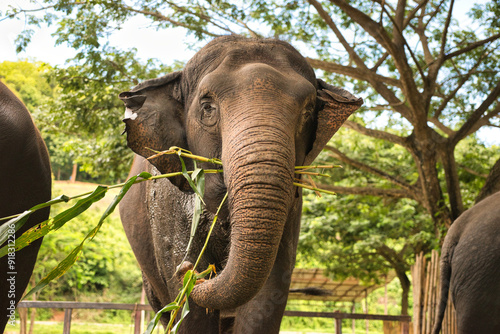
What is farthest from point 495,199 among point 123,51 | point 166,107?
point 123,51

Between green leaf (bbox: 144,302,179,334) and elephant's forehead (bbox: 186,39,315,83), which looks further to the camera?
elephant's forehead (bbox: 186,39,315,83)

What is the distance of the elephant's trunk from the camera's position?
2141 millimetres

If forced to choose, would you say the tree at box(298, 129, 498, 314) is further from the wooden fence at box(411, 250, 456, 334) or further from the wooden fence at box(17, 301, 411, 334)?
the wooden fence at box(411, 250, 456, 334)

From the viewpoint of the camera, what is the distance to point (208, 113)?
268cm

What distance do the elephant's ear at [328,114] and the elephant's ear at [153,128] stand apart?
642 millimetres

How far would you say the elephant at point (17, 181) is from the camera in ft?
8.52

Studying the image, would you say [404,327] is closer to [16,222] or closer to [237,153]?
[237,153]

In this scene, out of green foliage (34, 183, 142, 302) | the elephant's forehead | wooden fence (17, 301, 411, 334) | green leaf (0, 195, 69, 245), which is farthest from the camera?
green foliage (34, 183, 142, 302)

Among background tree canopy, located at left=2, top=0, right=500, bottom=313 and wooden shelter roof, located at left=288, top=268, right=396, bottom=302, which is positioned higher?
background tree canopy, located at left=2, top=0, right=500, bottom=313

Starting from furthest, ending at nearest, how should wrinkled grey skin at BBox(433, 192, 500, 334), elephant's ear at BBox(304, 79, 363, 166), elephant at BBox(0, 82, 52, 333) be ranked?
wrinkled grey skin at BBox(433, 192, 500, 334) < elephant's ear at BBox(304, 79, 363, 166) < elephant at BBox(0, 82, 52, 333)

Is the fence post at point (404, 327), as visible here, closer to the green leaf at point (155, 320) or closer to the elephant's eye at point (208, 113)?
the elephant's eye at point (208, 113)

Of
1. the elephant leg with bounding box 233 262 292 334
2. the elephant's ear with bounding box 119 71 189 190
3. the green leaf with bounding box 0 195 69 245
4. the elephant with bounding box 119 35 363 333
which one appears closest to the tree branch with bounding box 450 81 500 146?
the elephant with bounding box 119 35 363 333

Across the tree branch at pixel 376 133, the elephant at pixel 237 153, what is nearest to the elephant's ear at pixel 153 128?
the elephant at pixel 237 153

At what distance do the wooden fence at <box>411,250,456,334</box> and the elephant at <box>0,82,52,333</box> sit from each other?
5.93m
